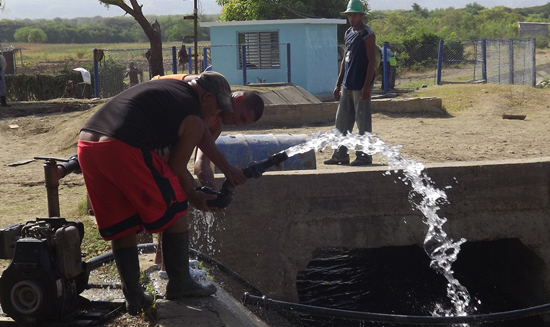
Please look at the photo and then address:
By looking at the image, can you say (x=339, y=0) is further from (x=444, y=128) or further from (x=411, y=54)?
(x=444, y=128)

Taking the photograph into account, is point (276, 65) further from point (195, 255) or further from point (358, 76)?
point (195, 255)

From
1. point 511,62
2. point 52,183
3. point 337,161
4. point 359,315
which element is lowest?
point 359,315

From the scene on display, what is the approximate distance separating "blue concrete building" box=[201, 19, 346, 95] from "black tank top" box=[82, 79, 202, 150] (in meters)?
18.8

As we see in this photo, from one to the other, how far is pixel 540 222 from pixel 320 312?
2819mm

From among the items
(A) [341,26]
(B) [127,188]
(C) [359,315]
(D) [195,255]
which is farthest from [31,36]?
(B) [127,188]

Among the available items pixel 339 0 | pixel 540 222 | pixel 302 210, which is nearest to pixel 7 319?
pixel 302 210

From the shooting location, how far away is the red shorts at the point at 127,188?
3.69m

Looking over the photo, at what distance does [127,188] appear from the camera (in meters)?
3.71

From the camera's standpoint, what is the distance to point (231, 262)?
6.12 m

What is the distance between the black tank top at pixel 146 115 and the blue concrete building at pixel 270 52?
739 inches

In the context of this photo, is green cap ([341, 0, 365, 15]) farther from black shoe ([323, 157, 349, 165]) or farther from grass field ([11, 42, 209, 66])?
grass field ([11, 42, 209, 66])

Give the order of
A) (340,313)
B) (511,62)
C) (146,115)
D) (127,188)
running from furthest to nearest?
(511,62) < (340,313) < (146,115) < (127,188)

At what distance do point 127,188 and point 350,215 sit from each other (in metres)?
3.00

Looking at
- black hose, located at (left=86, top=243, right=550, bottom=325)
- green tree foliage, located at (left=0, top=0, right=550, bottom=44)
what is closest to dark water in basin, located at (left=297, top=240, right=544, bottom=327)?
black hose, located at (left=86, top=243, right=550, bottom=325)
